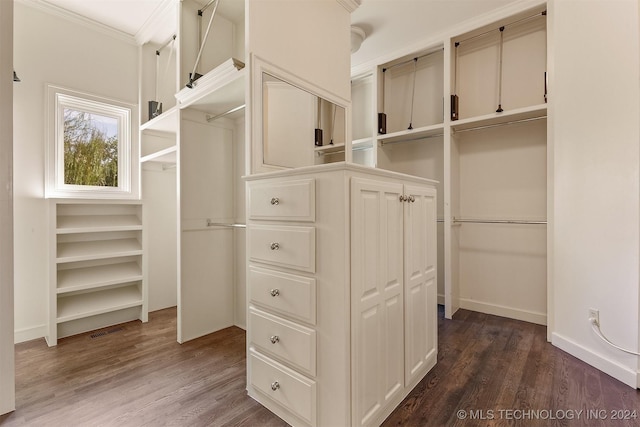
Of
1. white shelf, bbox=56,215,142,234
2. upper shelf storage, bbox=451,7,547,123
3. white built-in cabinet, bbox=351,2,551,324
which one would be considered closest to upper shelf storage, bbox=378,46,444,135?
white built-in cabinet, bbox=351,2,551,324

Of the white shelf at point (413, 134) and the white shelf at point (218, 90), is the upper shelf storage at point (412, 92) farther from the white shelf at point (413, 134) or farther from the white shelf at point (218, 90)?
the white shelf at point (218, 90)

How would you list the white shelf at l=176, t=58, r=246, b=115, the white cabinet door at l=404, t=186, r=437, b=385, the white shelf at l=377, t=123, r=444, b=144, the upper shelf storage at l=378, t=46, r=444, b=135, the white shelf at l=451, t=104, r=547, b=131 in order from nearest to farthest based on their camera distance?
1. the white cabinet door at l=404, t=186, r=437, b=385
2. the white shelf at l=176, t=58, r=246, b=115
3. the white shelf at l=451, t=104, r=547, b=131
4. the white shelf at l=377, t=123, r=444, b=144
5. the upper shelf storage at l=378, t=46, r=444, b=135

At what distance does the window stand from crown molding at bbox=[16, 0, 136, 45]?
25.9 inches

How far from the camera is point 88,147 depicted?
2.86m

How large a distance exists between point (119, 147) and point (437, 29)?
345cm

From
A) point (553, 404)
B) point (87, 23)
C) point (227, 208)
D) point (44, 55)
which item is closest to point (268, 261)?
point (227, 208)

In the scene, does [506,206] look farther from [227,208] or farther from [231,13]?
[231,13]

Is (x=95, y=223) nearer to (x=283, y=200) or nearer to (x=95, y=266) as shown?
(x=95, y=266)

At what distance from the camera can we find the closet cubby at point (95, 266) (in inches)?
95.0

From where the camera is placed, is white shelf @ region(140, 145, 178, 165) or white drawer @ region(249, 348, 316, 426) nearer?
white drawer @ region(249, 348, 316, 426)

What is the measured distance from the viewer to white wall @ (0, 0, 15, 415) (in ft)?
5.01

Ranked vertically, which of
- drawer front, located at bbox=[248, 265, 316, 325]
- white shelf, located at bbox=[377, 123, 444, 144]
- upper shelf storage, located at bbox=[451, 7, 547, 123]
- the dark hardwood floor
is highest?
upper shelf storage, located at bbox=[451, 7, 547, 123]

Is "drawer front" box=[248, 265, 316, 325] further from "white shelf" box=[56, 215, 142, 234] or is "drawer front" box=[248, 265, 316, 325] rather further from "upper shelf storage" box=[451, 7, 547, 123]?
"upper shelf storage" box=[451, 7, 547, 123]

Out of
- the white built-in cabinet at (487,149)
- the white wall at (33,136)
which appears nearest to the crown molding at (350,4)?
the white built-in cabinet at (487,149)
